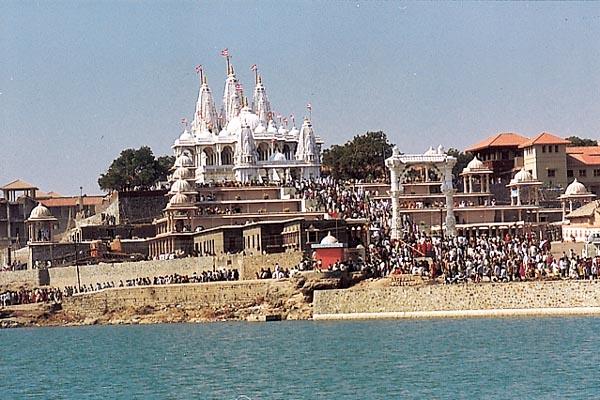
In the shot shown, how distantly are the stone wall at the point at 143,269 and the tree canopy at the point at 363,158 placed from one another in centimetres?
2839

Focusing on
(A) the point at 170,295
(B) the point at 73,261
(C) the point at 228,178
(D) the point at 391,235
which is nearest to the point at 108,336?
(A) the point at 170,295

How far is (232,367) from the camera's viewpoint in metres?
44.2

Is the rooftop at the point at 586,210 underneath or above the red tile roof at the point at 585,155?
underneath

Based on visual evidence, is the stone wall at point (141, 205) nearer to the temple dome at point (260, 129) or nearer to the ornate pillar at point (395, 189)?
the temple dome at point (260, 129)

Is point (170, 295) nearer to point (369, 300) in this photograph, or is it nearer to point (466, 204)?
point (369, 300)

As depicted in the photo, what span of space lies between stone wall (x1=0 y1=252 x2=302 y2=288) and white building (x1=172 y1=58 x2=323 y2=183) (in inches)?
745

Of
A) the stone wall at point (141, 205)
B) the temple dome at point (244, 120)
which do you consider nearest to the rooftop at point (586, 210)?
the stone wall at point (141, 205)

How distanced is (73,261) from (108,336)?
77.7 feet

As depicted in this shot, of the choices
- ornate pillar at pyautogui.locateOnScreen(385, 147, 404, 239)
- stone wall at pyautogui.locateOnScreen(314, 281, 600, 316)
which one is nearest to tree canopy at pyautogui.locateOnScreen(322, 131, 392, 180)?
ornate pillar at pyautogui.locateOnScreen(385, 147, 404, 239)

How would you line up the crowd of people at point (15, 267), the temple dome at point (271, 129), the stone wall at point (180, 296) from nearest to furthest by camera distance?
the stone wall at point (180, 296) → the crowd of people at point (15, 267) → the temple dome at point (271, 129)

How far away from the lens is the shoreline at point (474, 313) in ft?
180

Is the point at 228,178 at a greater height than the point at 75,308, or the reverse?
the point at 228,178

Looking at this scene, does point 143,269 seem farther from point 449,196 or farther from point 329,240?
point 449,196

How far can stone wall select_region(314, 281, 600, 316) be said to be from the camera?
55.0 meters
